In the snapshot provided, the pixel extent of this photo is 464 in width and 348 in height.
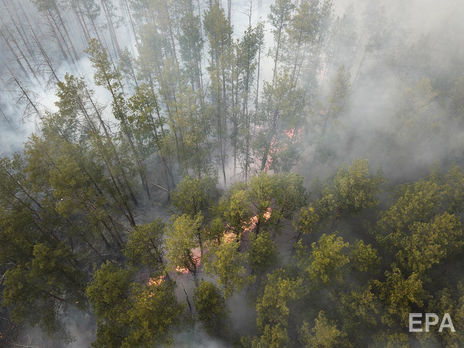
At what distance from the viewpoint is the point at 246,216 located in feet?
60.6

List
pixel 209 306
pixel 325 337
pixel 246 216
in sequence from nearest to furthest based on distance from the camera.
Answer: pixel 325 337, pixel 209 306, pixel 246 216

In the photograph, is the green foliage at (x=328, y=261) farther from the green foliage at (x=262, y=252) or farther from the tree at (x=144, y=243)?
the tree at (x=144, y=243)

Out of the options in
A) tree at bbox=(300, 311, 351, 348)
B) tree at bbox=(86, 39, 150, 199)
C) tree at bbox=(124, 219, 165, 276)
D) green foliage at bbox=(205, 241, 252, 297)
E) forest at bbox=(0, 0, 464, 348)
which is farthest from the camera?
tree at bbox=(124, 219, 165, 276)

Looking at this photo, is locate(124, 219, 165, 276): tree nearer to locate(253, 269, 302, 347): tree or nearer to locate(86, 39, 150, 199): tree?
locate(253, 269, 302, 347): tree

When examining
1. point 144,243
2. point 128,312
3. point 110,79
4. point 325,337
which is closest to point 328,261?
point 325,337

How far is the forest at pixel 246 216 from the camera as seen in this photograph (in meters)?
15.3

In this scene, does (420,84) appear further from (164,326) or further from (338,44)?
(164,326)

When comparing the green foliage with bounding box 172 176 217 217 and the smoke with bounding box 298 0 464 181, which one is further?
the smoke with bounding box 298 0 464 181

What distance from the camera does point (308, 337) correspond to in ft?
48.9

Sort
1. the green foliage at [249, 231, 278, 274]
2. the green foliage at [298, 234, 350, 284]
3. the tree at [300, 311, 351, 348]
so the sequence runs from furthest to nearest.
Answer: the green foliage at [249, 231, 278, 274] → the green foliage at [298, 234, 350, 284] → the tree at [300, 311, 351, 348]

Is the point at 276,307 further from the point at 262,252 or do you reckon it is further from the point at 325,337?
the point at 262,252

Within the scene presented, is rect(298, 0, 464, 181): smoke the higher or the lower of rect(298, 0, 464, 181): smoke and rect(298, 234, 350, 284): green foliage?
the higher

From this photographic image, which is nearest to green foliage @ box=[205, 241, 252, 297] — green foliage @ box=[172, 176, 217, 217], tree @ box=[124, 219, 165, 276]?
green foliage @ box=[172, 176, 217, 217]

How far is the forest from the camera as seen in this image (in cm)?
1528
